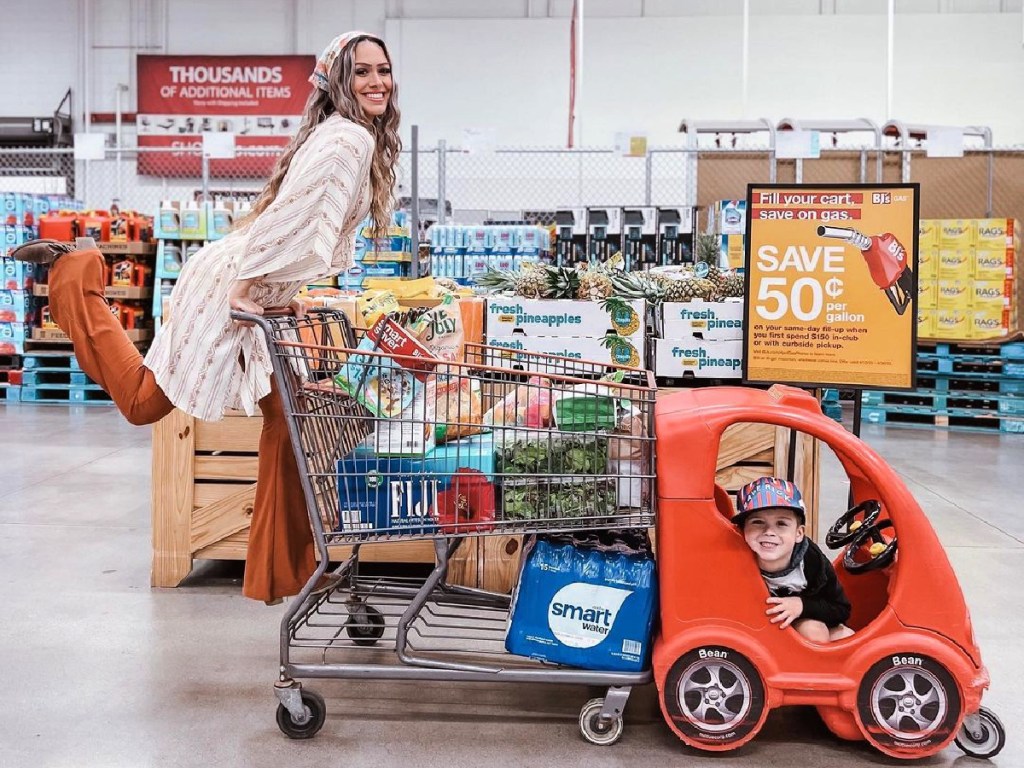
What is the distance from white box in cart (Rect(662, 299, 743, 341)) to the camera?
3.84 metres

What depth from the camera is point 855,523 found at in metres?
2.86

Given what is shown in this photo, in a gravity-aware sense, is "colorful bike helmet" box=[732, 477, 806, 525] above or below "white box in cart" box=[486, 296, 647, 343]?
below

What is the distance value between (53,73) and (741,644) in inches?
613

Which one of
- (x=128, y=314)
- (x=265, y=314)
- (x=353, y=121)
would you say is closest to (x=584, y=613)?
(x=265, y=314)

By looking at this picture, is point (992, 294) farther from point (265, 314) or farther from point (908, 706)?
point (265, 314)

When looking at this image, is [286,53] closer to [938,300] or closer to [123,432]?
[123,432]

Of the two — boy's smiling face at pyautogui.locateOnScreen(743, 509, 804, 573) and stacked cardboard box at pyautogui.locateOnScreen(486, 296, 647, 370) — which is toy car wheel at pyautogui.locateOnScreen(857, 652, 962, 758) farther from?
stacked cardboard box at pyautogui.locateOnScreen(486, 296, 647, 370)

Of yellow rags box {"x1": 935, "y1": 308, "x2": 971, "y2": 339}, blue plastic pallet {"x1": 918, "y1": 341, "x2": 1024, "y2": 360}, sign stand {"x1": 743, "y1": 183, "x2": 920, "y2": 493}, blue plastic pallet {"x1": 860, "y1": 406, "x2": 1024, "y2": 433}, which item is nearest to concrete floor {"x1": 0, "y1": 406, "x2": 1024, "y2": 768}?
sign stand {"x1": 743, "y1": 183, "x2": 920, "y2": 493}

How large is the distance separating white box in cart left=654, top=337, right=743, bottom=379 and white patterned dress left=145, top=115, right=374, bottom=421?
4.99 feet

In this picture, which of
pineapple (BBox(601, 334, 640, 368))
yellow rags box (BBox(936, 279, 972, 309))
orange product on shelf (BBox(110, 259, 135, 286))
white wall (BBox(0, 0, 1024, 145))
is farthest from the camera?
white wall (BBox(0, 0, 1024, 145))

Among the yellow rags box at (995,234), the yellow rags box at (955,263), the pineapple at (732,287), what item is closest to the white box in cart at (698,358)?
the pineapple at (732,287)

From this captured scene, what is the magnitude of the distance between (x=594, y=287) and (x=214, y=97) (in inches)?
495

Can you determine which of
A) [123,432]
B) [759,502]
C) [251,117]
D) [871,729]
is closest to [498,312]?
[759,502]

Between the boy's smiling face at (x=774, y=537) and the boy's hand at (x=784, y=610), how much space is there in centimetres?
8
